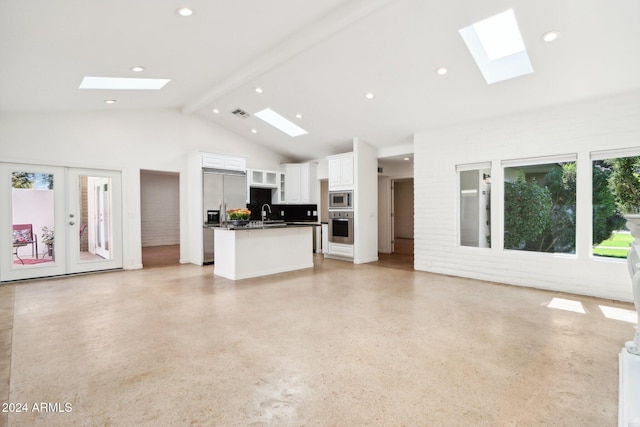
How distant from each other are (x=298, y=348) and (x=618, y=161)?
485 cm

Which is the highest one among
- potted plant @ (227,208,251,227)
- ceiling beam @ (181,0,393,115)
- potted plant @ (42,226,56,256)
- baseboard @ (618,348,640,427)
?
ceiling beam @ (181,0,393,115)

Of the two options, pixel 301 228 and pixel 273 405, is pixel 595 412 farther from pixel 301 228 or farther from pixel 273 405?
pixel 301 228

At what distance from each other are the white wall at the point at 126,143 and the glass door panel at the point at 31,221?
26cm

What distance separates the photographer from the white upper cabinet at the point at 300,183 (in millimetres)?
8727

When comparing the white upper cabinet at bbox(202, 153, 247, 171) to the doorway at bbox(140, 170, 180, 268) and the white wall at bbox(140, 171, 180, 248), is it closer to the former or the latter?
the doorway at bbox(140, 170, 180, 268)

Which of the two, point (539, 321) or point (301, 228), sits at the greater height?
point (301, 228)

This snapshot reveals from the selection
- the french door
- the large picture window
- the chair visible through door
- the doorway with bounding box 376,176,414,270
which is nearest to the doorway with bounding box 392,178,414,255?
the doorway with bounding box 376,176,414,270

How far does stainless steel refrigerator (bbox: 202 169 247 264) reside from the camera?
6.92 meters

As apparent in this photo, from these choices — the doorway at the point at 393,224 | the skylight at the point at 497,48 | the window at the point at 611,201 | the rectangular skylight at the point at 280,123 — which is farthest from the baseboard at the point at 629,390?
the rectangular skylight at the point at 280,123

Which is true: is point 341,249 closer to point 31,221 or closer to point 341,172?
point 341,172

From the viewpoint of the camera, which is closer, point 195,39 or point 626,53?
point 626,53

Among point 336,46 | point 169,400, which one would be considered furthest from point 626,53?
point 169,400

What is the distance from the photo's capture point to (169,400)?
1.98 metres

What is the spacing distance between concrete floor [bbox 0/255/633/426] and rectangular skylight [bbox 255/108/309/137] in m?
4.09
